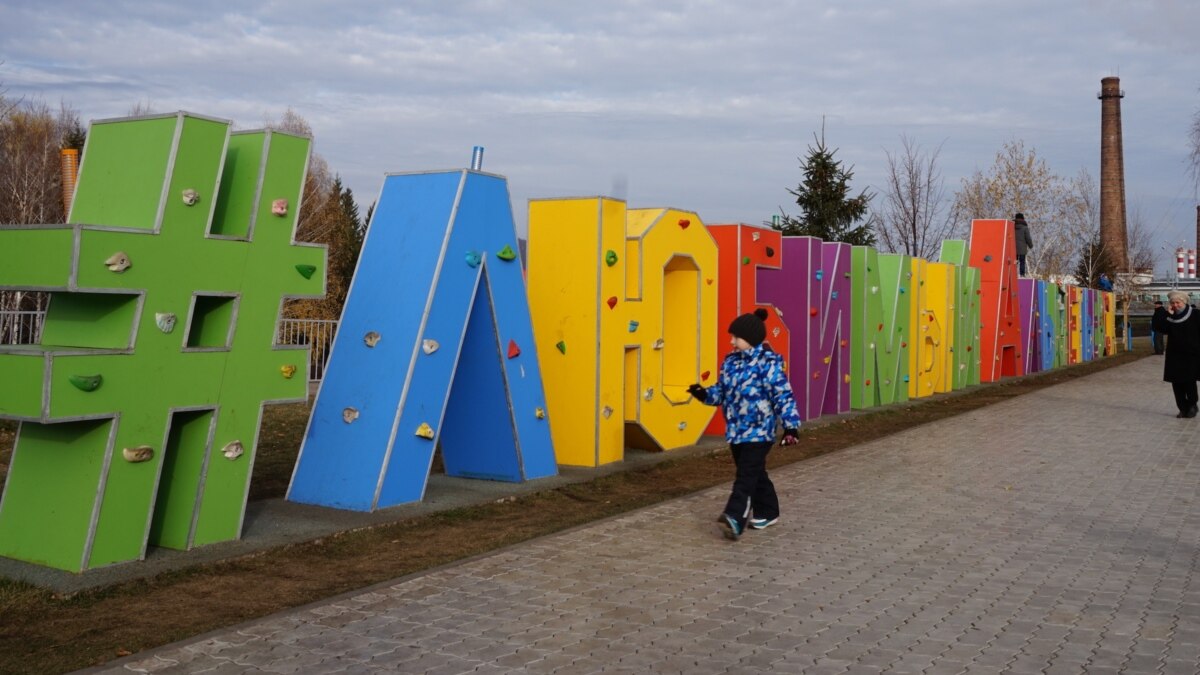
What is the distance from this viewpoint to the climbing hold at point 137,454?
705cm

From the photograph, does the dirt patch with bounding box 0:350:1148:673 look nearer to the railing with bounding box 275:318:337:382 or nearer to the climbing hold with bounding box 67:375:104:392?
the climbing hold with bounding box 67:375:104:392

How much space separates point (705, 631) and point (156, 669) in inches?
104

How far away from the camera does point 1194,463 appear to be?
12.1 metres

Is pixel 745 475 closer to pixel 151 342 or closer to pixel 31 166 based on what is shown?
pixel 151 342

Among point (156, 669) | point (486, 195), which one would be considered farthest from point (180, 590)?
point (486, 195)

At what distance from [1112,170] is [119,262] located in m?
66.7

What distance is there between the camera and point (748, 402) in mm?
8227

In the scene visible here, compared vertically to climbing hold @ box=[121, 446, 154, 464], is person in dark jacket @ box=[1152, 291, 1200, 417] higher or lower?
higher

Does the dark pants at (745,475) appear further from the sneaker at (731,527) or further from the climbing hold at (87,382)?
the climbing hold at (87,382)

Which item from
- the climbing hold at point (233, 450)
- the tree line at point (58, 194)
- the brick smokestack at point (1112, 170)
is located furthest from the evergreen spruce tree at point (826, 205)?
the brick smokestack at point (1112, 170)

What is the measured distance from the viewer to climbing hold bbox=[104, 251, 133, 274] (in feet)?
22.7

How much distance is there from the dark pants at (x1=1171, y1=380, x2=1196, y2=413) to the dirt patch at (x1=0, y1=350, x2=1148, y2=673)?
752cm

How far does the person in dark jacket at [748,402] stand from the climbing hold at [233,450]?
3138 mm

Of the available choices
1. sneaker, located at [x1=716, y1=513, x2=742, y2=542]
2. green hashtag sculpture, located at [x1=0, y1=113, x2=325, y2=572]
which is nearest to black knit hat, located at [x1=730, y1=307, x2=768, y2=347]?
sneaker, located at [x1=716, y1=513, x2=742, y2=542]
